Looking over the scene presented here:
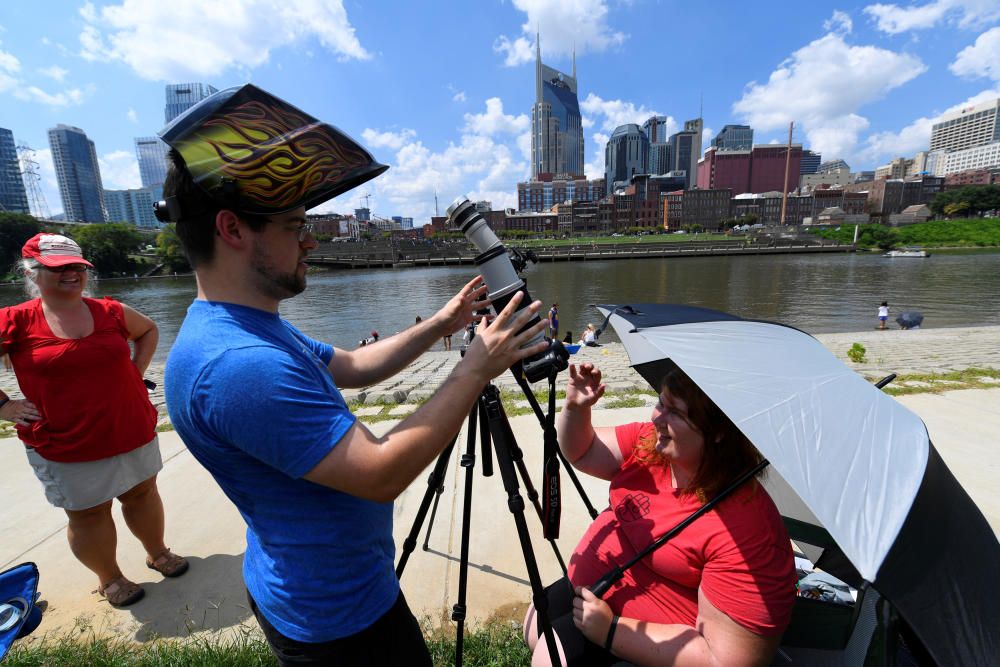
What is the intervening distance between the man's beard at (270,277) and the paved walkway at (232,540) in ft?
7.44

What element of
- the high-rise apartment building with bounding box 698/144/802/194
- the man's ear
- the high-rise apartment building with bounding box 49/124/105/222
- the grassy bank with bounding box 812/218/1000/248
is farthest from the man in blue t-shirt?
the high-rise apartment building with bounding box 49/124/105/222

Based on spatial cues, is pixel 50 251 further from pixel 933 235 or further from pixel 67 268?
pixel 933 235

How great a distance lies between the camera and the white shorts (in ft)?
8.55

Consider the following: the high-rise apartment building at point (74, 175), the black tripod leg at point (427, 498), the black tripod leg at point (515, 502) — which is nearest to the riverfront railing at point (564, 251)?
the black tripod leg at point (427, 498)

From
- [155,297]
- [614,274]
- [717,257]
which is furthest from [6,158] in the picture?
[717,257]

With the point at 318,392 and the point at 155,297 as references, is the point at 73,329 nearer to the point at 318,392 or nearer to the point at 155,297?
the point at 318,392

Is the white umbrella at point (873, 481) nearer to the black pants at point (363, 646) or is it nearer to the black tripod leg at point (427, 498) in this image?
the black tripod leg at point (427, 498)

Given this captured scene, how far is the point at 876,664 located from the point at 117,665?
3368 millimetres

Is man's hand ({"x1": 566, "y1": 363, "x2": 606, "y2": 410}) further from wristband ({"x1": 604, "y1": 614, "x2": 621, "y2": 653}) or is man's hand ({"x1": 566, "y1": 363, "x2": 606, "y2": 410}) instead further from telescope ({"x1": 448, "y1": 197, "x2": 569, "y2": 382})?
wristband ({"x1": 604, "y1": 614, "x2": 621, "y2": 653})

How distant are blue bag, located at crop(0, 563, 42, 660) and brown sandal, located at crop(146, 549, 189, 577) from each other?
25.4 inches

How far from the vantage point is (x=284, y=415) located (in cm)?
102

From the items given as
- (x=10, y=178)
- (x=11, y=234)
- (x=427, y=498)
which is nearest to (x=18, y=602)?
(x=427, y=498)

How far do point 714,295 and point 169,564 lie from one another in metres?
34.5

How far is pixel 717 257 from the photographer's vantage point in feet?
224
